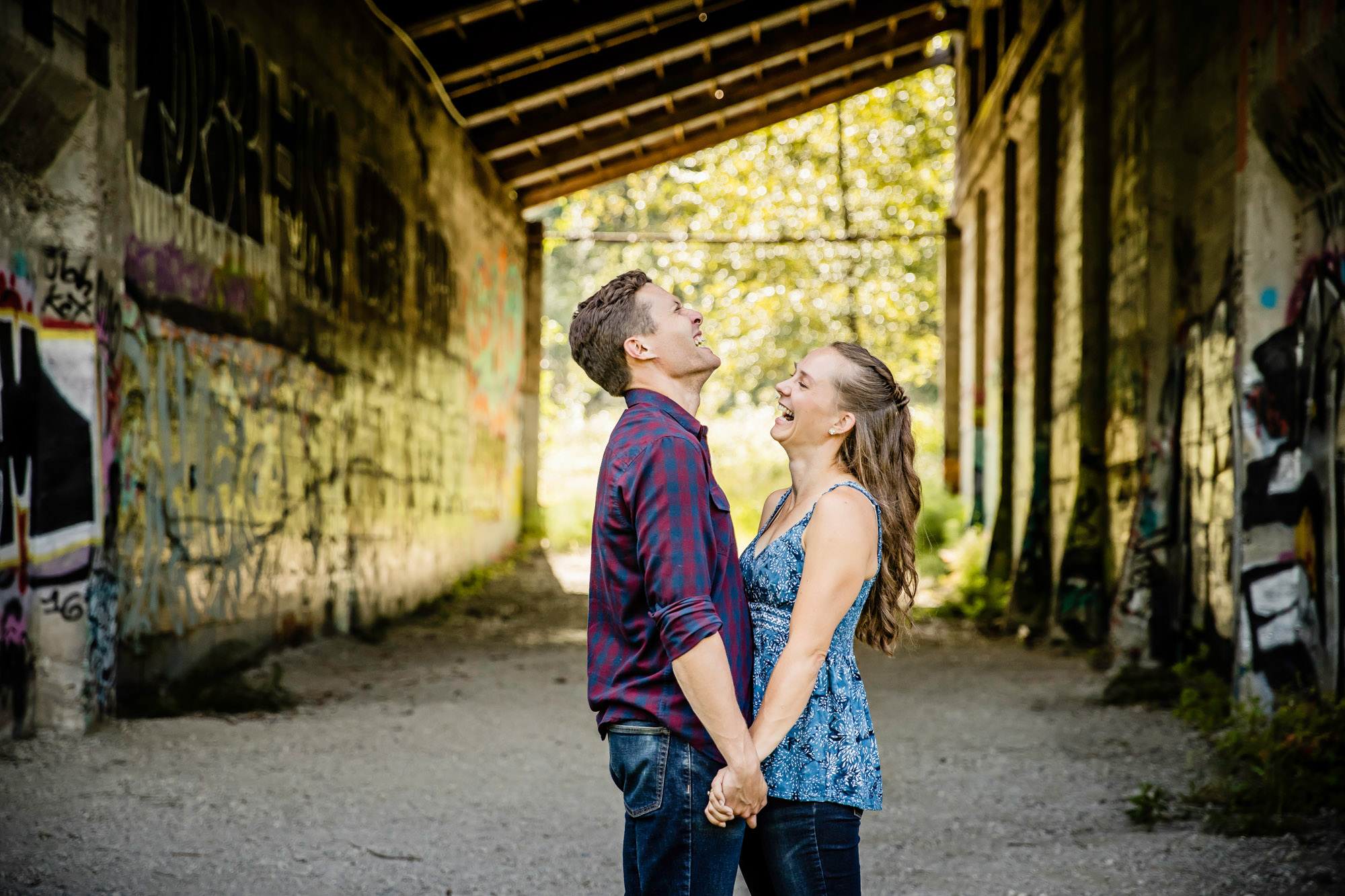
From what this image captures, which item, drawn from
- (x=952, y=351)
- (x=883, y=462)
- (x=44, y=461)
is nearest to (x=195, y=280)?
(x=44, y=461)

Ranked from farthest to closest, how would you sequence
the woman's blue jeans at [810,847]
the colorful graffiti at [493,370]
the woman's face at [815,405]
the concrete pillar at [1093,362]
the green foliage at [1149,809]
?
the colorful graffiti at [493,370] < the concrete pillar at [1093,362] < the green foliage at [1149,809] < the woman's face at [815,405] < the woman's blue jeans at [810,847]

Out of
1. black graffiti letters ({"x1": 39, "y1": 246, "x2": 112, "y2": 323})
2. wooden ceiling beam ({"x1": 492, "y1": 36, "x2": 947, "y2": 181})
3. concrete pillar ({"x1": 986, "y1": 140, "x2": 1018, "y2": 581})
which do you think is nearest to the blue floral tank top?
black graffiti letters ({"x1": 39, "y1": 246, "x2": 112, "y2": 323})

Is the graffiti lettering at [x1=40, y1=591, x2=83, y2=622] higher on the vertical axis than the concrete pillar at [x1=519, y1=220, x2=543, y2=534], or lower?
lower

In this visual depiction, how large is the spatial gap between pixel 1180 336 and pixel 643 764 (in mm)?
6864

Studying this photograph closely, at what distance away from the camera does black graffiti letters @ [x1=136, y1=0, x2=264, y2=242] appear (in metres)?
6.43

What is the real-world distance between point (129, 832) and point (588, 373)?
323 cm

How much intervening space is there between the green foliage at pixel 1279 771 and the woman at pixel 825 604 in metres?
2.94

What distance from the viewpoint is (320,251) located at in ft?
29.8

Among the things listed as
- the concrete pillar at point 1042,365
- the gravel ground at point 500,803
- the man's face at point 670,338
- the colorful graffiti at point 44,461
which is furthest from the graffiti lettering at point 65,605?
the concrete pillar at point 1042,365

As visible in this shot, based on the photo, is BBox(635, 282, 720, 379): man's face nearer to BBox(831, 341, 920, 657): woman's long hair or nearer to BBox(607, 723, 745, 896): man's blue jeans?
BBox(831, 341, 920, 657): woman's long hair

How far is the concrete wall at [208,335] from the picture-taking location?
5570mm

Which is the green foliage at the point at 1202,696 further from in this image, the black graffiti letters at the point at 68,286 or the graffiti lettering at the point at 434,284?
the graffiti lettering at the point at 434,284

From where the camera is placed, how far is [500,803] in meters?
5.10

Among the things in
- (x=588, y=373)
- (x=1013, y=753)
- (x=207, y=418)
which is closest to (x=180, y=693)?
(x=207, y=418)
